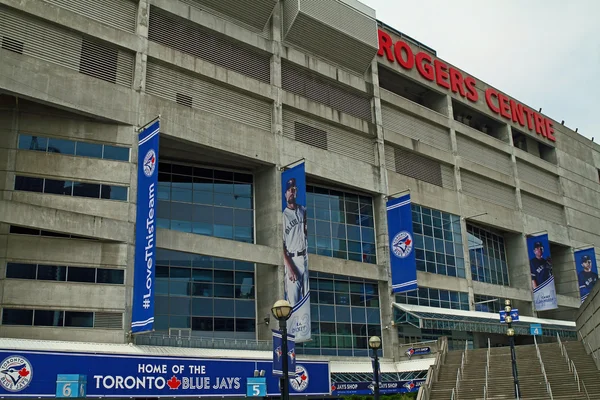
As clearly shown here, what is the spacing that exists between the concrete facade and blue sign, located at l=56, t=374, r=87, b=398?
389 centimetres

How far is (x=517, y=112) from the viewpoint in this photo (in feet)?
217

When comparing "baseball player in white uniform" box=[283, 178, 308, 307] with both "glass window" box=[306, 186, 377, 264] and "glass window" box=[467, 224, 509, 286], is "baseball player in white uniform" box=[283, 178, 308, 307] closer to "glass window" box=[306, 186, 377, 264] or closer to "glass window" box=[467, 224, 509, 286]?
"glass window" box=[306, 186, 377, 264]

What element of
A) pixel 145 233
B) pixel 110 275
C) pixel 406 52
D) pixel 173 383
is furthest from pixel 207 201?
pixel 406 52

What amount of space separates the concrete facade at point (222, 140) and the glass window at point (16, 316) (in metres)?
0.33

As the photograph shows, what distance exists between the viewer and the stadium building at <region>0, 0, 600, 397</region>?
32.1 meters

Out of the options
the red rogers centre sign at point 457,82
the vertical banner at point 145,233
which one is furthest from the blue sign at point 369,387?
the red rogers centre sign at point 457,82

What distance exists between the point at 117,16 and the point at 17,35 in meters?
6.05

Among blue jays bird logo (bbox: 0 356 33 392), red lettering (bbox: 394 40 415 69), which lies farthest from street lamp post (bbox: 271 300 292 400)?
red lettering (bbox: 394 40 415 69)

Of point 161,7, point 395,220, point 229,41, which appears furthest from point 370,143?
point 161,7

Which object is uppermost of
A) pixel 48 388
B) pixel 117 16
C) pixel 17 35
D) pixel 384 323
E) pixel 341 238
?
pixel 117 16

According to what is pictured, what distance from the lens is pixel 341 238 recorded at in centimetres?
4622

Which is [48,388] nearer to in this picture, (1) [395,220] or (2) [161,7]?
(2) [161,7]

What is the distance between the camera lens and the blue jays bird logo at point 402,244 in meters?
45.5

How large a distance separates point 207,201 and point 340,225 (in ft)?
34.7
